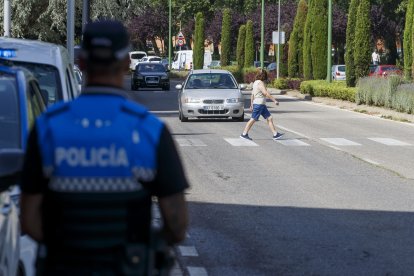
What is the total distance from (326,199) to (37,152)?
33.2ft

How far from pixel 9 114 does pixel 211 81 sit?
83.2 ft

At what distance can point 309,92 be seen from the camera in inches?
2016

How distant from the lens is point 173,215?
4434mm

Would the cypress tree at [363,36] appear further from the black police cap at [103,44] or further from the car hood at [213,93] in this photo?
the black police cap at [103,44]

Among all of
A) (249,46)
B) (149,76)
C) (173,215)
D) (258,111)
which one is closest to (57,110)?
(173,215)

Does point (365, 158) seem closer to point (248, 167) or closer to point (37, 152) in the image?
point (248, 167)

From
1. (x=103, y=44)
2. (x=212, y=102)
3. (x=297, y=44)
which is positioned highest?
(x=297, y=44)

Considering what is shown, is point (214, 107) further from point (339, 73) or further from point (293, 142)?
point (339, 73)

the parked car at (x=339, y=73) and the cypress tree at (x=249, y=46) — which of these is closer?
the parked car at (x=339, y=73)

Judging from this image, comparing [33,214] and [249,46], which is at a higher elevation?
[249,46]

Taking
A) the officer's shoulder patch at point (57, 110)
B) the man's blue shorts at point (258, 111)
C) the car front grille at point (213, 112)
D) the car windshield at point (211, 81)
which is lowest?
the car front grille at point (213, 112)

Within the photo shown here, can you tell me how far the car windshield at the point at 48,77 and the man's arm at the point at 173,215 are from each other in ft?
19.9

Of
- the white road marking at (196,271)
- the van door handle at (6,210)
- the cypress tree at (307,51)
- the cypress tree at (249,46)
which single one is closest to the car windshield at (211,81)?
the white road marking at (196,271)

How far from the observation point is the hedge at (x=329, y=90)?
44103mm
